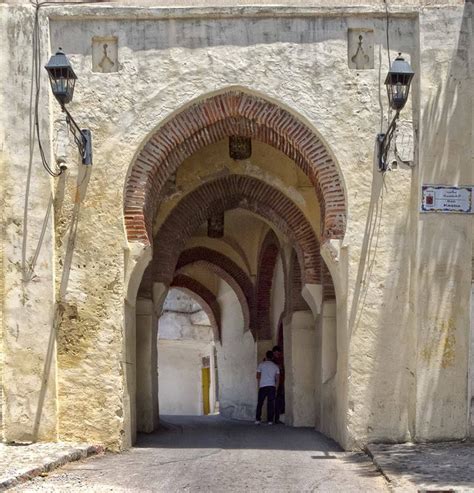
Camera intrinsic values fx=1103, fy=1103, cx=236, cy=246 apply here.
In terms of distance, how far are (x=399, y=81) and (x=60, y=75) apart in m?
2.91

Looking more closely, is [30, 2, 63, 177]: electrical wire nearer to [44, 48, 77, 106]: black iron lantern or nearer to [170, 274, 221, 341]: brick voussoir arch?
[44, 48, 77, 106]: black iron lantern

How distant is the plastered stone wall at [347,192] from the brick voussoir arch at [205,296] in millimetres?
10163

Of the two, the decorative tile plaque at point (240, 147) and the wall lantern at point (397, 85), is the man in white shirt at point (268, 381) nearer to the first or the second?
the decorative tile plaque at point (240, 147)

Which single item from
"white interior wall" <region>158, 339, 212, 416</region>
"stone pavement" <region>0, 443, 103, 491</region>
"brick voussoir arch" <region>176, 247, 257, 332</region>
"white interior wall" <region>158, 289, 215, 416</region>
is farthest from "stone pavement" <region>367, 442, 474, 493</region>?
"white interior wall" <region>158, 339, 212, 416</region>

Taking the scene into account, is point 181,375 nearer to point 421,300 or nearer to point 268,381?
point 268,381

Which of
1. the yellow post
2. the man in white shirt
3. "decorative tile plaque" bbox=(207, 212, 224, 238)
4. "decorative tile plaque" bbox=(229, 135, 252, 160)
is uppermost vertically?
"decorative tile plaque" bbox=(229, 135, 252, 160)

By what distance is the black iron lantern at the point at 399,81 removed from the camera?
9388 millimetres

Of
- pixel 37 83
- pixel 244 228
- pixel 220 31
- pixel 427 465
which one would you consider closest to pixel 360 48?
pixel 220 31

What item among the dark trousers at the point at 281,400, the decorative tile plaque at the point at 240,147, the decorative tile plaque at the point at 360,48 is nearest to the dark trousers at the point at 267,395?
the dark trousers at the point at 281,400

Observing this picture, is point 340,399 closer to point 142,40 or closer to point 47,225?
point 47,225

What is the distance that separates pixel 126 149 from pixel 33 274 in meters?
1.42

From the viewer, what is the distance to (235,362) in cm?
1930

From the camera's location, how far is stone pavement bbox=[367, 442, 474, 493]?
295 inches

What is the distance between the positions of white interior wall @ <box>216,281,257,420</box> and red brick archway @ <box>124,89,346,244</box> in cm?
780
